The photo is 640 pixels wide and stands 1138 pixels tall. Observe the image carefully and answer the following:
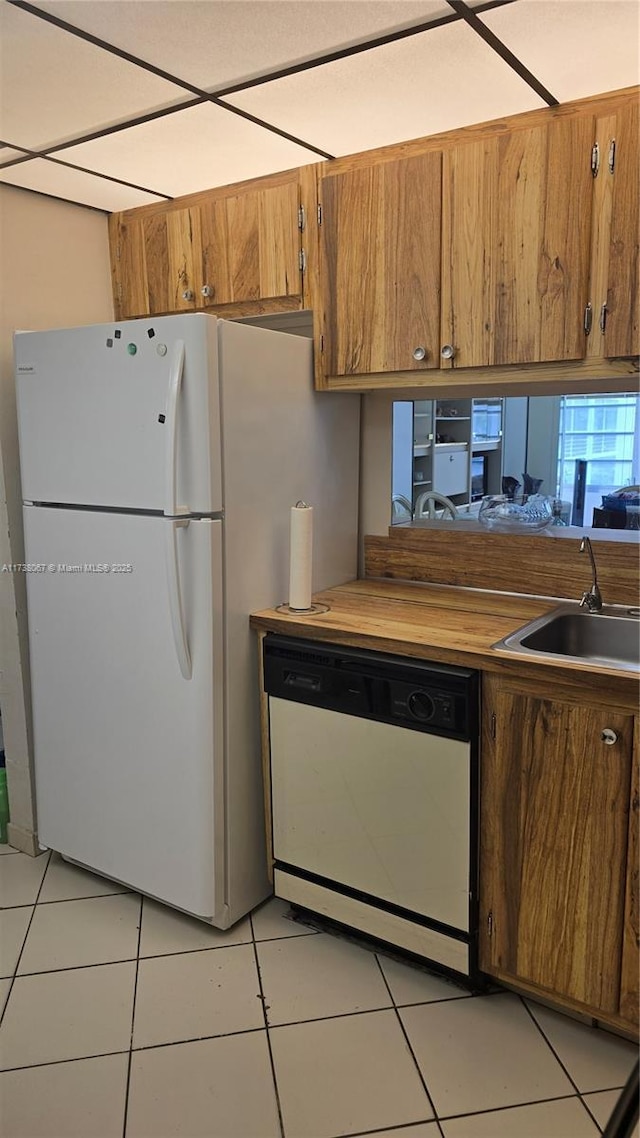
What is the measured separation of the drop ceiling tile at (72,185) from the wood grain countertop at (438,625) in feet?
4.65

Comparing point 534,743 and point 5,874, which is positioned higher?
point 534,743

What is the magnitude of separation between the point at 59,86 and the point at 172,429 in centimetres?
79

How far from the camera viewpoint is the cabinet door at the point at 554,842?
1.64 m

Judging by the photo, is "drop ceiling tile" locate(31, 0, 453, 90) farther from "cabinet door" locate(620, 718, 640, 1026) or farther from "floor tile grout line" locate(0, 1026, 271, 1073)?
"floor tile grout line" locate(0, 1026, 271, 1073)

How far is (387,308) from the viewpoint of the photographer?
2.09 m

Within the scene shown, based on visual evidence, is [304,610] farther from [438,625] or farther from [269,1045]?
[269,1045]

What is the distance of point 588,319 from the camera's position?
180 centimetres

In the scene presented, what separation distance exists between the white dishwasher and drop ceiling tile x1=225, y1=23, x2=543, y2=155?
131 centimetres

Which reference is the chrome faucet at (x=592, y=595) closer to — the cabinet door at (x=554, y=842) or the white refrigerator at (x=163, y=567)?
the cabinet door at (x=554, y=842)

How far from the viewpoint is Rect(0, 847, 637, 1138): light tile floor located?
160 centimetres

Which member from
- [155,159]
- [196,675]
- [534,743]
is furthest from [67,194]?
[534,743]

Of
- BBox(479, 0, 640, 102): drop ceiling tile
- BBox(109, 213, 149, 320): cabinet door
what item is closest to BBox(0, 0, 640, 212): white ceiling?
BBox(479, 0, 640, 102): drop ceiling tile

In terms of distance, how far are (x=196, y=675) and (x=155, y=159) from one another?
4.76 feet

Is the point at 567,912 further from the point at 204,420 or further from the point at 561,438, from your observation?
the point at 204,420
